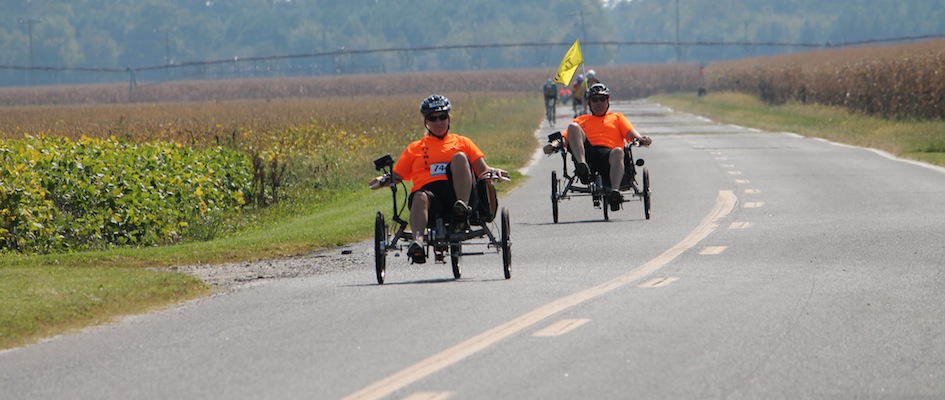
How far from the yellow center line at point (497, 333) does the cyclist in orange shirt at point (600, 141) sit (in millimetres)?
2534

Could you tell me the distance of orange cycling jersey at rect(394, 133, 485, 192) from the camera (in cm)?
1291

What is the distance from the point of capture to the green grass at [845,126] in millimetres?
32469

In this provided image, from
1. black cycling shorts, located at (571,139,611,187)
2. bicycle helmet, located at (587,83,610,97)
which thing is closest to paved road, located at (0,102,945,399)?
black cycling shorts, located at (571,139,611,187)

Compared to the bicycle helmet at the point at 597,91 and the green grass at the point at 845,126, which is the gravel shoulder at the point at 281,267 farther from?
the green grass at the point at 845,126

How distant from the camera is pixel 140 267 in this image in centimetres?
1521

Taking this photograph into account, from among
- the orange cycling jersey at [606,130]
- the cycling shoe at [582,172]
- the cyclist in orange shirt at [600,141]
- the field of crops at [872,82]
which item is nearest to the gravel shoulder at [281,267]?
the cycling shoe at [582,172]

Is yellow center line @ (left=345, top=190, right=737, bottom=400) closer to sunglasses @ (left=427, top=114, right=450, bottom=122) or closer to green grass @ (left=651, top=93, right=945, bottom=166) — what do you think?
sunglasses @ (left=427, top=114, right=450, bottom=122)

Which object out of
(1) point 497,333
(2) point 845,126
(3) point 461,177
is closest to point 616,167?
(3) point 461,177

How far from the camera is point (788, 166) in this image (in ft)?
90.7

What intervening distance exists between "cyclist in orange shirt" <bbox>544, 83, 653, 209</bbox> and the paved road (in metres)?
1.01

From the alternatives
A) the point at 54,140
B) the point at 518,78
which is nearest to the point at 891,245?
the point at 54,140

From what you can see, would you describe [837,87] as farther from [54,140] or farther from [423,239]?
[423,239]

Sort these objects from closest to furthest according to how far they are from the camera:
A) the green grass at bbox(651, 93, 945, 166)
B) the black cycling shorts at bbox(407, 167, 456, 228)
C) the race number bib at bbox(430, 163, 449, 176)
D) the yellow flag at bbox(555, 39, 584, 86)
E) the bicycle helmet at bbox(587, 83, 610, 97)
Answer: the black cycling shorts at bbox(407, 167, 456, 228)
the race number bib at bbox(430, 163, 449, 176)
the bicycle helmet at bbox(587, 83, 610, 97)
the yellow flag at bbox(555, 39, 584, 86)
the green grass at bbox(651, 93, 945, 166)

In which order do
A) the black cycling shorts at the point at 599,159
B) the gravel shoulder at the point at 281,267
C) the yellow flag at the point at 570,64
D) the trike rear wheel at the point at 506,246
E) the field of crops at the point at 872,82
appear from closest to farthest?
the trike rear wheel at the point at 506,246, the gravel shoulder at the point at 281,267, the black cycling shorts at the point at 599,159, the yellow flag at the point at 570,64, the field of crops at the point at 872,82
